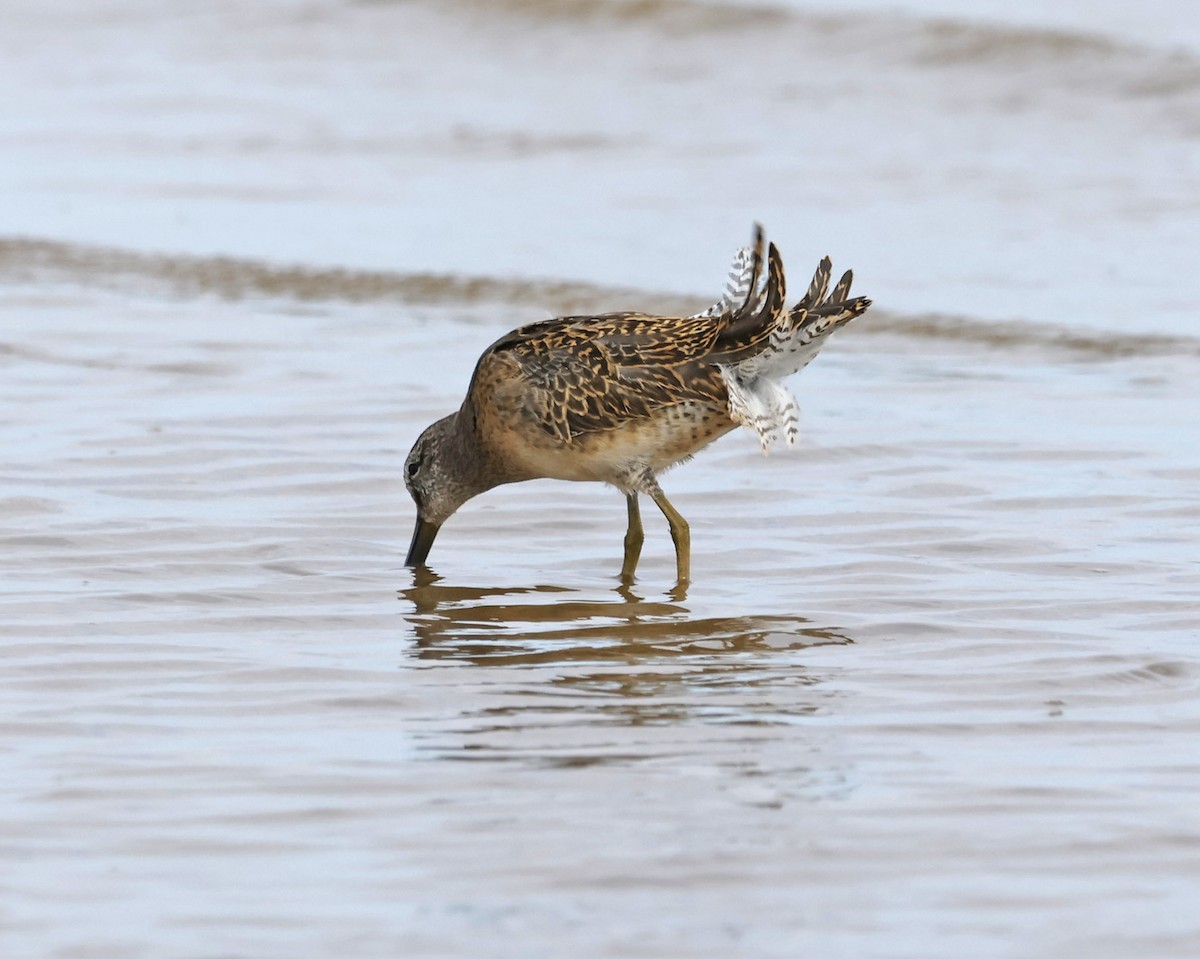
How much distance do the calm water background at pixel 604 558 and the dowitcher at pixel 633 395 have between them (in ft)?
0.84

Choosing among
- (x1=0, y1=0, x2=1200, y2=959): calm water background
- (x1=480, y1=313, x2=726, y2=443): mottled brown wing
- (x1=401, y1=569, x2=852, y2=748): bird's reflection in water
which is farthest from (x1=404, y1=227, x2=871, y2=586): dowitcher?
(x1=401, y1=569, x2=852, y2=748): bird's reflection in water

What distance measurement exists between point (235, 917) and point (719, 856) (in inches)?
34.2

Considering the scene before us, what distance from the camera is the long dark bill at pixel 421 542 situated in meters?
6.36

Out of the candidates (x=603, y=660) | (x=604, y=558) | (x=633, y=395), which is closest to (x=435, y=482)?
(x=604, y=558)

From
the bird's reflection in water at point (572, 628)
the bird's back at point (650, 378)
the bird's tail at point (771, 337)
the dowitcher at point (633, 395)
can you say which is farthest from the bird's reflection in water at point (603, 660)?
the bird's tail at point (771, 337)

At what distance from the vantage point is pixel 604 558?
6.50 m

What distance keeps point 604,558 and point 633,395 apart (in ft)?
1.73

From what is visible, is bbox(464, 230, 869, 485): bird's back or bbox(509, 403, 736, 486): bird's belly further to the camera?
bbox(509, 403, 736, 486): bird's belly

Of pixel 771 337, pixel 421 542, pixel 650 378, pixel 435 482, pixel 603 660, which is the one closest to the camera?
pixel 603 660

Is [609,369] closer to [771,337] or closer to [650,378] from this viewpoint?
[650,378]

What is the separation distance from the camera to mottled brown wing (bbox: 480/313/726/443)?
20.7 ft

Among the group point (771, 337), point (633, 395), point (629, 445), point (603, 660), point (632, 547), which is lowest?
point (603, 660)

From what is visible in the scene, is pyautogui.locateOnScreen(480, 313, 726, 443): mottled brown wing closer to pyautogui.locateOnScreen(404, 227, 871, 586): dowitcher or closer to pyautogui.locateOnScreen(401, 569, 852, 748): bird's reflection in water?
pyautogui.locateOnScreen(404, 227, 871, 586): dowitcher

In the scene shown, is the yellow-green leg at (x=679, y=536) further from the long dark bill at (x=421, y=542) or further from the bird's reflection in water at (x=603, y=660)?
the long dark bill at (x=421, y=542)
